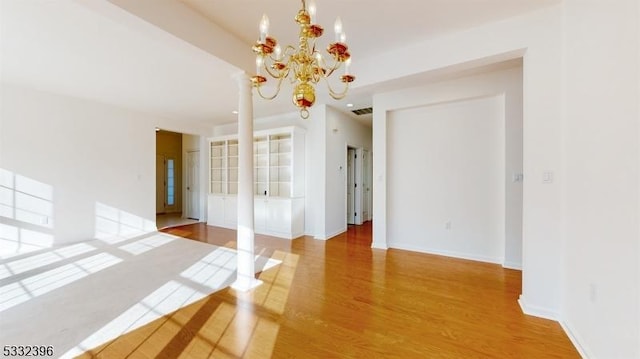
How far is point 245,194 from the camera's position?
305cm

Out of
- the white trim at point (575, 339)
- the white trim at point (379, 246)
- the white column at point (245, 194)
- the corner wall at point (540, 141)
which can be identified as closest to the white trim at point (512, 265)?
the corner wall at point (540, 141)

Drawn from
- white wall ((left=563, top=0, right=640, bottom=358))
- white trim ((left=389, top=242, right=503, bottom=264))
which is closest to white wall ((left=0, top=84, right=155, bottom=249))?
white trim ((left=389, top=242, right=503, bottom=264))

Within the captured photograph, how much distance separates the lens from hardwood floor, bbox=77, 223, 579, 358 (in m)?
1.89

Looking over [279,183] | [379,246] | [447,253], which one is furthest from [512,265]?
[279,183]

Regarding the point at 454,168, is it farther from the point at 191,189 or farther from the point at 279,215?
the point at 191,189

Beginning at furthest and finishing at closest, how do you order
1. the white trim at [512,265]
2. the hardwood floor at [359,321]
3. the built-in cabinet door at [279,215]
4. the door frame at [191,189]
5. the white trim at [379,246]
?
the door frame at [191,189], the built-in cabinet door at [279,215], the white trim at [379,246], the white trim at [512,265], the hardwood floor at [359,321]

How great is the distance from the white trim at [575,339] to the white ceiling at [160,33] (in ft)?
9.55

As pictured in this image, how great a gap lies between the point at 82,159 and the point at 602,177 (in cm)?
736

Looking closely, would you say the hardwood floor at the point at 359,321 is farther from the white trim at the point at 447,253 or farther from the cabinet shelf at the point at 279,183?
the cabinet shelf at the point at 279,183

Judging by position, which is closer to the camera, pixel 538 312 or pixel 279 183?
pixel 538 312

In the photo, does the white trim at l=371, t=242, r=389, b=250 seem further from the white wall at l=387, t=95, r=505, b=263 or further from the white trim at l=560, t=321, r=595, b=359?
the white trim at l=560, t=321, r=595, b=359

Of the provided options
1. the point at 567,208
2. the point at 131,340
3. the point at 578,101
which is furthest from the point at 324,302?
the point at 578,101

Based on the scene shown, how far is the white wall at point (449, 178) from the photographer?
3797mm

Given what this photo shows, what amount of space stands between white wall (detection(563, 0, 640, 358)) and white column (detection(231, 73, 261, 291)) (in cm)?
300
